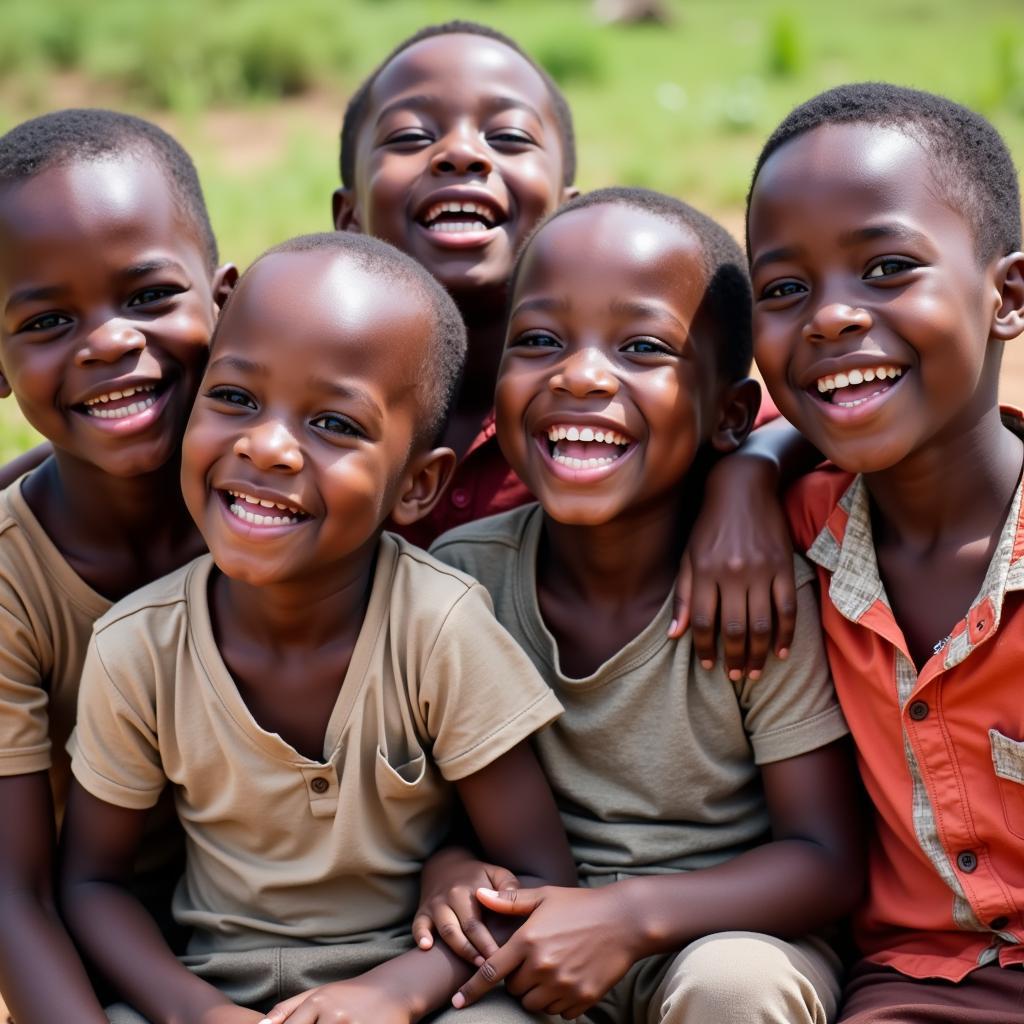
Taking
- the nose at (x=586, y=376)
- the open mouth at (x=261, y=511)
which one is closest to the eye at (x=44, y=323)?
the open mouth at (x=261, y=511)

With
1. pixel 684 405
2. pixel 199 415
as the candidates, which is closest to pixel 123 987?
pixel 199 415

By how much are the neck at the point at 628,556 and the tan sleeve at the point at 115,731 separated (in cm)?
81

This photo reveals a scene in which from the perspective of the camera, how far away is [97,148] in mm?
2785

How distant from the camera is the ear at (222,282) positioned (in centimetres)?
294

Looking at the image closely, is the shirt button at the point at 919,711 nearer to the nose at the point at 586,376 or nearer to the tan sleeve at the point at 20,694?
the nose at the point at 586,376

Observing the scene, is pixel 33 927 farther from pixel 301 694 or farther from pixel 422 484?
pixel 422 484

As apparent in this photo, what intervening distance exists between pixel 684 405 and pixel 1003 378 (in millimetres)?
4106

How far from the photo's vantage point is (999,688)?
2.44m

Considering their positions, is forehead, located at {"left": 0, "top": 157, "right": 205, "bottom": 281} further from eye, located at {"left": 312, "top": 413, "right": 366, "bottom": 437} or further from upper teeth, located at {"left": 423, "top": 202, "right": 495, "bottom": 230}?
upper teeth, located at {"left": 423, "top": 202, "right": 495, "bottom": 230}

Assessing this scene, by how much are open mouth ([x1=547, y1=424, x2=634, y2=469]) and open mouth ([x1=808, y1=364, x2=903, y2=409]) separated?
364mm

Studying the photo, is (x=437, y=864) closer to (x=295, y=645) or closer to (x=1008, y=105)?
(x=295, y=645)

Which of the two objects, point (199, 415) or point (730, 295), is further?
point (730, 295)

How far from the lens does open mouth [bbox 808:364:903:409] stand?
2.44 meters

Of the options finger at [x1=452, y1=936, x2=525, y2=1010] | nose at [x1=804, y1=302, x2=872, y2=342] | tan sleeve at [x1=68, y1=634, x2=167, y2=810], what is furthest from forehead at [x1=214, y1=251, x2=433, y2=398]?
finger at [x1=452, y1=936, x2=525, y2=1010]
